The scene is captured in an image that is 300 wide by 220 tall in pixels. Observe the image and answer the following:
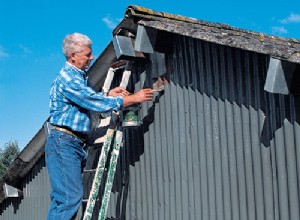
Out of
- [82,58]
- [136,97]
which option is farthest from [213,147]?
[82,58]

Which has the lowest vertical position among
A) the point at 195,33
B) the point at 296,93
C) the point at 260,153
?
the point at 260,153

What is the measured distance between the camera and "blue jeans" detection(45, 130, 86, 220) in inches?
208

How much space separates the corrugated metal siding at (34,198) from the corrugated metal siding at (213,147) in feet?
8.51

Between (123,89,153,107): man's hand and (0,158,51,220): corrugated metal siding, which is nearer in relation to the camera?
(123,89,153,107): man's hand

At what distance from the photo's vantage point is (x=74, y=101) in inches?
215

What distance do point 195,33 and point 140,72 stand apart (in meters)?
1.80

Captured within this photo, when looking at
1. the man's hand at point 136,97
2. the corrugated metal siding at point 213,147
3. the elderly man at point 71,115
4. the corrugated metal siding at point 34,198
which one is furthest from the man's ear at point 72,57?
the corrugated metal siding at point 34,198

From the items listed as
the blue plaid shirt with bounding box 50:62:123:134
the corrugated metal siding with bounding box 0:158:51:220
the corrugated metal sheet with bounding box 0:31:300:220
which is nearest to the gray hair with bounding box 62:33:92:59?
the blue plaid shirt with bounding box 50:62:123:134

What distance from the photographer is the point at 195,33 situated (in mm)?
5168

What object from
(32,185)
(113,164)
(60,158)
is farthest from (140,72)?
(32,185)

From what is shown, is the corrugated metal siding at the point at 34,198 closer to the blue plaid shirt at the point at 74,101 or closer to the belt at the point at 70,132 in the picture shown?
the belt at the point at 70,132

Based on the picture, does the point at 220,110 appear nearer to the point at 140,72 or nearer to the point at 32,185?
the point at 140,72

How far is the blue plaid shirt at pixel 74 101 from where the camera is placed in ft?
17.8

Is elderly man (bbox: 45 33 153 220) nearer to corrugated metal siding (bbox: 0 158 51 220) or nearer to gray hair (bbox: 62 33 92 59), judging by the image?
gray hair (bbox: 62 33 92 59)
